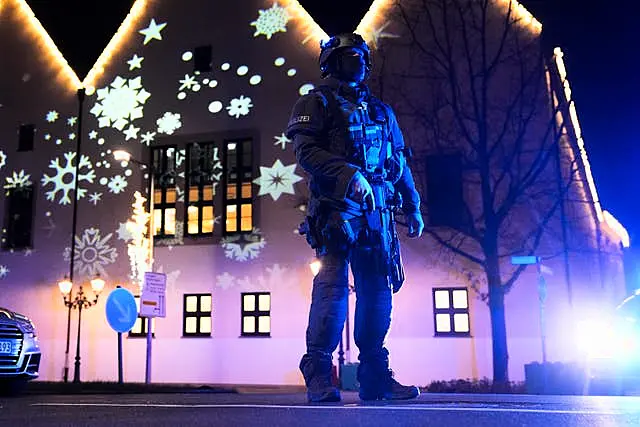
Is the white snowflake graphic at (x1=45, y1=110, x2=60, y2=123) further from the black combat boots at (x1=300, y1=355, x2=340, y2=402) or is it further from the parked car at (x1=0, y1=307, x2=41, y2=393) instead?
the black combat boots at (x1=300, y1=355, x2=340, y2=402)

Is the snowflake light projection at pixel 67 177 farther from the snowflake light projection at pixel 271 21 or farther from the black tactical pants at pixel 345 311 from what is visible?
the black tactical pants at pixel 345 311

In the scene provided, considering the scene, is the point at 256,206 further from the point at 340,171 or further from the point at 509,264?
the point at 340,171

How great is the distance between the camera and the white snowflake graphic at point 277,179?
23.3m

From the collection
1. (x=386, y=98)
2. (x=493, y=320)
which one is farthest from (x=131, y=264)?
(x=493, y=320)

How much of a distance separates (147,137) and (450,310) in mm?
12004

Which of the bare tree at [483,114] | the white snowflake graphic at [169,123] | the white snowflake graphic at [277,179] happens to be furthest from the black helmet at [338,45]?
the white snowflake graphic at [169,123]

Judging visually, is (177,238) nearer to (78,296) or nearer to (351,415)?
(78,296)

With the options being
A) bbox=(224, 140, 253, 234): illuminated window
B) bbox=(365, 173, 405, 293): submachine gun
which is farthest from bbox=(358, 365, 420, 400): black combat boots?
bbox=(224, 140, 253, 234): illuminated window

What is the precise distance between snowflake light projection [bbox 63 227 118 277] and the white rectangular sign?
19.5 feet

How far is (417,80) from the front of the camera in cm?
2222

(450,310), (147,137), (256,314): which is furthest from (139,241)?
(450,310)

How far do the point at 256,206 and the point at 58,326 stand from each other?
27.3 ft

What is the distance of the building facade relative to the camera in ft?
70.8

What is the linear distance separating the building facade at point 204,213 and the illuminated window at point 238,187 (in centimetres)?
5
